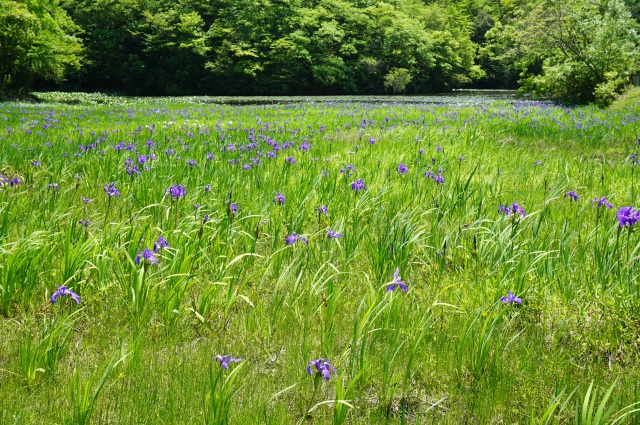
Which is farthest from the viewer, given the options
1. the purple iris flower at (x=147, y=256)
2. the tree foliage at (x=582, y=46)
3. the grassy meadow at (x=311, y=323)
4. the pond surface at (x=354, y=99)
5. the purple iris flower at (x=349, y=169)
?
the pond surface at (x=354, y=99)

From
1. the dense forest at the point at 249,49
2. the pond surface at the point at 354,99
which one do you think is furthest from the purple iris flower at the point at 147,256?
the dense forest at the point at 249,49

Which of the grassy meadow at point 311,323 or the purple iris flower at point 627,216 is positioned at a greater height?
the purple iris flower at point 627,216

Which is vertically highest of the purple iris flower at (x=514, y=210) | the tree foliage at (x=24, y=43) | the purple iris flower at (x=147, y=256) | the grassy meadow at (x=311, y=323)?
the tree foliage at (x=24, y=43)

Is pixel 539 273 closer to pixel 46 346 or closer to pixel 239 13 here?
pixel 46 346

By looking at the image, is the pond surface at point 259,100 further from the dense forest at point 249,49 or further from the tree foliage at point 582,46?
the dense forest at point 249,49

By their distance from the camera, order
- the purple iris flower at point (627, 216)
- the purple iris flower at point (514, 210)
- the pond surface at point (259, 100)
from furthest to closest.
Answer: the pond surface at point (259, 100) < the purple iris flower at point (514, 210) < the purple iris flower at point (627, 216)

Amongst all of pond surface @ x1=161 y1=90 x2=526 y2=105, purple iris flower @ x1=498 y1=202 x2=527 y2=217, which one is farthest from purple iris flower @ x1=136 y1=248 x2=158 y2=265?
Result: pond surface @ x1=161 y1=90 x2=526 y2=105

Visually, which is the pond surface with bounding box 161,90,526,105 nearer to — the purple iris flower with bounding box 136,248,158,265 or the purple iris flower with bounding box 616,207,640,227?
the purple iris flower with bounding box 616,207,640,227

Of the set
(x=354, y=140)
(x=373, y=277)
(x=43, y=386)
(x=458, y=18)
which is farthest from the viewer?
(x=458, y=18)

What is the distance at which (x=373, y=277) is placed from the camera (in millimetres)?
2520

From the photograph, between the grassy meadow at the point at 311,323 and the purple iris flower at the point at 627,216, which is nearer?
the grassy meadow at the point at 311,323

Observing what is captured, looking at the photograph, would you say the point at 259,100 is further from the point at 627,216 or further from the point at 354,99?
the point at 627,216

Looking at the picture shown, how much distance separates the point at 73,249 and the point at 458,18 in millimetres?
58435

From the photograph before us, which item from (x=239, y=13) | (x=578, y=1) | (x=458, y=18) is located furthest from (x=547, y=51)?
(x=458, y=18)
